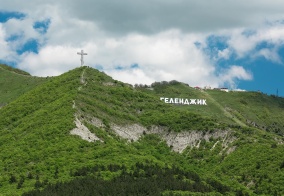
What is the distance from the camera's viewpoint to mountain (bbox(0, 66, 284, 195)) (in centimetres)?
5891

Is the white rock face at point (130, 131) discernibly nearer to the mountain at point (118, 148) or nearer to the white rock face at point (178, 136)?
the white rock face at point (178, 136)

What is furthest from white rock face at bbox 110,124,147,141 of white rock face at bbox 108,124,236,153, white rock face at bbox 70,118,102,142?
white rock face at bbox 70,118,102,142

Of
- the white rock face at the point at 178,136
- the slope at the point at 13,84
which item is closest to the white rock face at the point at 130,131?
the white rock face at the point at 178,136

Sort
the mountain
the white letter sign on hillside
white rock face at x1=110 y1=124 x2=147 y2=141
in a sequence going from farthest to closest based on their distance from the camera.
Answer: the white letter sign on hillside < white rock face at x1=110 y1=124 x2=147 y2=141 < the mountain

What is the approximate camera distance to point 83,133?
77062 mm

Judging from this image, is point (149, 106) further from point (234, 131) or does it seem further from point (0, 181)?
point (0, 181)

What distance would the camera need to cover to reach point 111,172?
6144cm

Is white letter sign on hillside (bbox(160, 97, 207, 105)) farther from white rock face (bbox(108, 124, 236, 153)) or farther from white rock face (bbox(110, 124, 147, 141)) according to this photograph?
white rock face (bbox(108, 124, 236, 153))

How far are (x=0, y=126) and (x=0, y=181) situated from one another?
28.8m

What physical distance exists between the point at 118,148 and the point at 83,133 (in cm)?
717

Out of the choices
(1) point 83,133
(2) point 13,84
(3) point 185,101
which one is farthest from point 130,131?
(2) point 13,84

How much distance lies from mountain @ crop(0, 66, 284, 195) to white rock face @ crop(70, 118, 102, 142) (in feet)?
0.64

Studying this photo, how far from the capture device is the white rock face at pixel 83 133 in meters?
76.0

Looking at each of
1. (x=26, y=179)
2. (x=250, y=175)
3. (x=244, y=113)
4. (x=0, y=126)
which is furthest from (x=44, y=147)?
(x=244, y=113)
